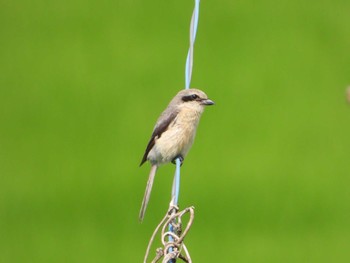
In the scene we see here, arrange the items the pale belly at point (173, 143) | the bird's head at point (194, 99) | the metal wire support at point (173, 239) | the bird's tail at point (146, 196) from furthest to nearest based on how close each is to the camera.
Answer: the pale belly at point (173, 143) < the bird's head at point (194, 99) < the bird's tail at point (146, 196) < the metal wire support at point (173, 239)

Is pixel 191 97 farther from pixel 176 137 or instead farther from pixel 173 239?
pixel 173 239

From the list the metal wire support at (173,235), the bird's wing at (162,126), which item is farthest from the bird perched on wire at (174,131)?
the metal wire support at (173,235)

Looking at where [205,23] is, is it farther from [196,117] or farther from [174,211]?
[174,211]

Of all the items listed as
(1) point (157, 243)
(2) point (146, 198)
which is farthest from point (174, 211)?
(1) point (157, 243)

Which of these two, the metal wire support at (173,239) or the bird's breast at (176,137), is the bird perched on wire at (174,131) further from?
the metal wire support at (173,239)

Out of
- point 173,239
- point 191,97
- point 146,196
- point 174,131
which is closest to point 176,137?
point 174,131

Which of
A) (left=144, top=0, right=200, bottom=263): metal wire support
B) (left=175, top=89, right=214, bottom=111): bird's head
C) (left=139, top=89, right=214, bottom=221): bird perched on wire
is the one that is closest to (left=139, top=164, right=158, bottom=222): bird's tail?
(left=139, top=89, right=214, bottom=221): bird perched on wire

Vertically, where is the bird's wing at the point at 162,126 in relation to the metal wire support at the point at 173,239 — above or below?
above

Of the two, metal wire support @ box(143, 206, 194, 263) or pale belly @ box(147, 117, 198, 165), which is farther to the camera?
pale belly @ box(147, 117, 198, 165)

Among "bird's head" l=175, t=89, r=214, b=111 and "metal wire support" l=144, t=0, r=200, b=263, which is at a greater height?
"bird's head" l=175, t=89, r=214, b=111

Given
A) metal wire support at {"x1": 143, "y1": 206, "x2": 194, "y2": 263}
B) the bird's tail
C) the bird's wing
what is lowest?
the bird's tail

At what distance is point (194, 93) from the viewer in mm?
Answer: 3990

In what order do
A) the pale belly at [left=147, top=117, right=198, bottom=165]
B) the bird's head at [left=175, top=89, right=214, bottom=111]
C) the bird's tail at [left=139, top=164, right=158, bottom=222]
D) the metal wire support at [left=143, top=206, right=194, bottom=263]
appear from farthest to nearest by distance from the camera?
the pale belly at [left=147, top=117, right=198, bottom=165], the bird's head at [left=175, top=89, right=214, bottom=111], the bird's tail at [left=139, top=164, right=158, bottom=222], the metal wire support at [left=143, top=206, right=194, bottom=263]

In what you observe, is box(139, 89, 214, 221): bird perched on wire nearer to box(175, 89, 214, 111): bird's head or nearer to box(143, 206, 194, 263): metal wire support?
box(175, 89, 214, 111): bird's head
